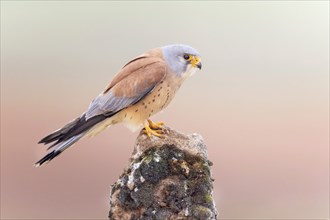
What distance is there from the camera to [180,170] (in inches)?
209

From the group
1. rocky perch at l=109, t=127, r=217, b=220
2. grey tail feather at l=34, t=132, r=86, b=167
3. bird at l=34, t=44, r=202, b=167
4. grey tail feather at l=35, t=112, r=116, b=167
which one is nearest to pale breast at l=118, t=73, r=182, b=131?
bird at l=34, t=44, r=202, b=167

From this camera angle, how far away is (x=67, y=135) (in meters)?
5.87

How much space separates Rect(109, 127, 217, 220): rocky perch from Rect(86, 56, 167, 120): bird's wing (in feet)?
2.88

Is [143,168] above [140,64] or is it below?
below

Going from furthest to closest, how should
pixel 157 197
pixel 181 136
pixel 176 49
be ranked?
1. pixel 176 49
2. pixel 181 136
3. pixel 157 197

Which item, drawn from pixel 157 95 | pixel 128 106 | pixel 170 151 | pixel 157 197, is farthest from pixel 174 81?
pixel 157 197

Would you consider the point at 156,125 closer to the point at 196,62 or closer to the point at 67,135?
the point at 196,62

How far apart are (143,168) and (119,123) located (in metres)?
1.25

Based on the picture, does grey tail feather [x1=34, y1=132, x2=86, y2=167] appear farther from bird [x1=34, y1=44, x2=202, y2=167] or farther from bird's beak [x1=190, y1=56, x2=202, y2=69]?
bird's beak [x1=190, y1=56, x2=202, y2=69]

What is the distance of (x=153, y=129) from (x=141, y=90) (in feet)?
1.81

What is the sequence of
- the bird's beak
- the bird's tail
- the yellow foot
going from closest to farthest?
the yellow foot, the bird's tail, the bird's beak

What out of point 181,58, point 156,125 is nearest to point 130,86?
point 156,125

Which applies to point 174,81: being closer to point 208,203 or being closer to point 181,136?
point 181,136

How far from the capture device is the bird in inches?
240
